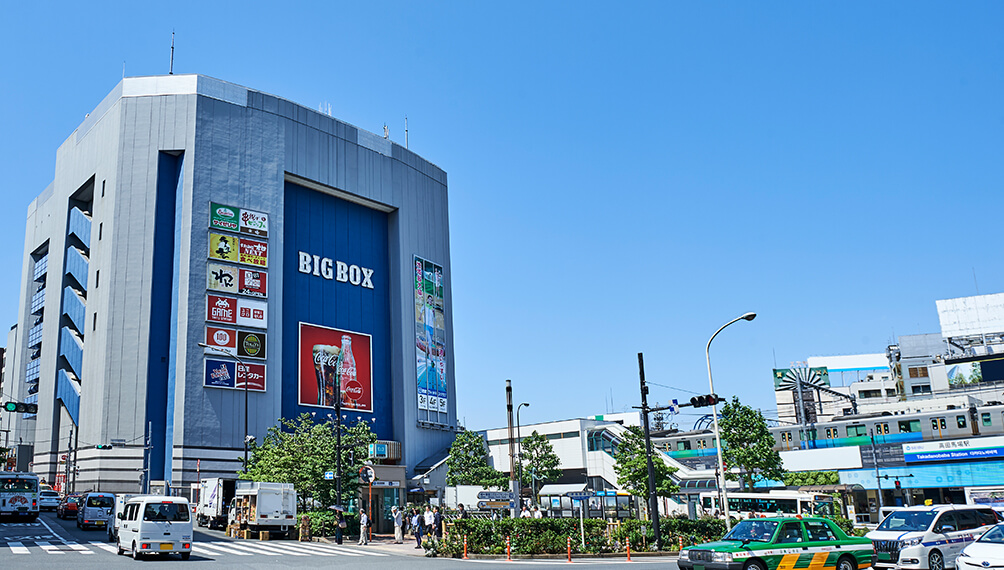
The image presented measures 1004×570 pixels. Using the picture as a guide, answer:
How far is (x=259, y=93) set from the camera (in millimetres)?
70125

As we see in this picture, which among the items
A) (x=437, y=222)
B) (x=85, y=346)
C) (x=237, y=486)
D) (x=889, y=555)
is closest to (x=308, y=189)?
(x=437, y=222)

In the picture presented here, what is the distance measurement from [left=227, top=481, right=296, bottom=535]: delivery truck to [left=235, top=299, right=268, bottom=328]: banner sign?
85.1 feet

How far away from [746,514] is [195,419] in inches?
1607

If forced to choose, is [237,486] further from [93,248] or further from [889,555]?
[93,248]

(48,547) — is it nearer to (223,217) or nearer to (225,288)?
(225,288)

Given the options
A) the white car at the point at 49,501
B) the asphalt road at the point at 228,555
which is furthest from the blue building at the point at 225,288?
the asphalt road at the point at 228,555

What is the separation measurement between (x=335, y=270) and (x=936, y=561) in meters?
61.7

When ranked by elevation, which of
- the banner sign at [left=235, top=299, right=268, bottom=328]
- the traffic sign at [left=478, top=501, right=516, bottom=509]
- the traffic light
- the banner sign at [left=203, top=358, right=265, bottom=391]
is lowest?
the traffic sign at [left=478, top=501, right=516, bottom=509]

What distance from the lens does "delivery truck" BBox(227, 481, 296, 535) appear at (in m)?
39.2

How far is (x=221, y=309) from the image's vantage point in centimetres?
6406

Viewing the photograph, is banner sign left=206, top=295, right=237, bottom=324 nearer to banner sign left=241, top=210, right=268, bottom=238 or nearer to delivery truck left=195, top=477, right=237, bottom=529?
banner sign left=241, top=210, right=268, bottom=238

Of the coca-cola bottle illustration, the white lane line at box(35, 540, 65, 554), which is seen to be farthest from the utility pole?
the coca-cola bottle illustration

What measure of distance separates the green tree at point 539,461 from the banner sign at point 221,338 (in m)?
24.8

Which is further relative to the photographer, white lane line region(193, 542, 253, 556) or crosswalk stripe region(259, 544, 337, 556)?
crosswalk stripe region(259, 544, 337, 556)
